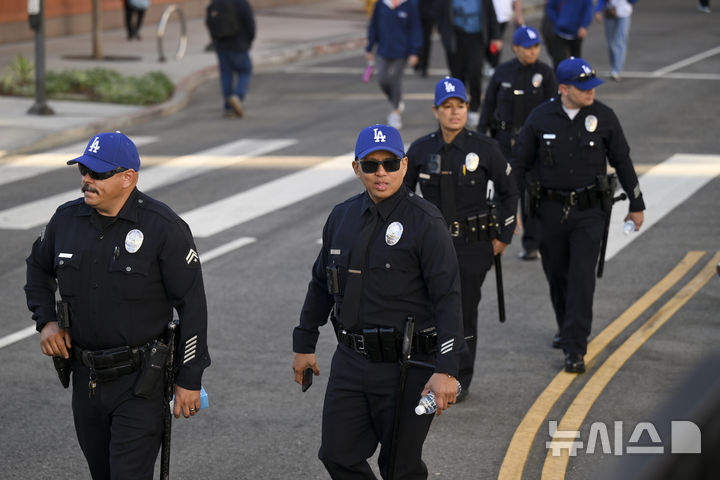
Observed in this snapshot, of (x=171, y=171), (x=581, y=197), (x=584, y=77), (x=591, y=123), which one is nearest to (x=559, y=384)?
(x=581, y=197)

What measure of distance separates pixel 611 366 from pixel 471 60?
10.7 metres

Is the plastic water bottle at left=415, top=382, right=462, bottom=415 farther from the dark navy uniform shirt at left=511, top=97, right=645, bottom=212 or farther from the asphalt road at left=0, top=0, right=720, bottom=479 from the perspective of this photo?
the dark navy uniform shirt at left=511, top=97, right=645, bottom=212

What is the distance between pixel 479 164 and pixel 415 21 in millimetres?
11029

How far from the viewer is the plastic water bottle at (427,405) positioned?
5.29 metres

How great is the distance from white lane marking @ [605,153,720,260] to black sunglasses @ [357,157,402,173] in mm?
6523

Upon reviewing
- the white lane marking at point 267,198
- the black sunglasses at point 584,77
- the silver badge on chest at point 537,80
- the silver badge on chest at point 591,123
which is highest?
the black sunglasses at point 584,77

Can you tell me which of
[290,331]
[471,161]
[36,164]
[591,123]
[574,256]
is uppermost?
[591,123]

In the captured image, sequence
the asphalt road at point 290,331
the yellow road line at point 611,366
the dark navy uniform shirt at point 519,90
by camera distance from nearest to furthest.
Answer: the yellow road line at point 611,366
the asphalt road at point 290,331
the dark navy uniform shirt at point 519,90

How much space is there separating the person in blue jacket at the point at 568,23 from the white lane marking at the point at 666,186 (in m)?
4.28

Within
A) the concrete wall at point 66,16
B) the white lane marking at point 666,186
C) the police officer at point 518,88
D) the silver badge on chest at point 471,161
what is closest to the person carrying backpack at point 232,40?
the white lane marking at point 666,186

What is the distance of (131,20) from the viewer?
2809 centimetres

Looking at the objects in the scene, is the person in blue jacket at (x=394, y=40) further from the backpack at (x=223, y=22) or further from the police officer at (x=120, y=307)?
the police officer at (x=120, y=307)

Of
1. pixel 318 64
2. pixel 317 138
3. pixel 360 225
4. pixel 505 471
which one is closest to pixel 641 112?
pixel 317 138

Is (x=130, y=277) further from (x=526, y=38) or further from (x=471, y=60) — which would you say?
(x=471, y=60)
